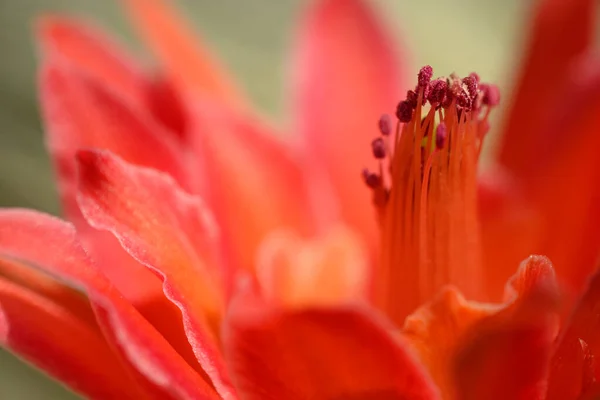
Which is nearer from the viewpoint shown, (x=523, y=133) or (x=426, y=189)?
(x=426, y=189)

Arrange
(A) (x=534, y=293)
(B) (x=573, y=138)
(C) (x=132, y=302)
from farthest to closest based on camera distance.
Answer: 1. (B) (x=573, y=138)
2. (C) (x=132, y=302)
3. (A) (x=534, y=293)

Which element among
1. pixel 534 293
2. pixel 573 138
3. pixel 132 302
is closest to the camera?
pixel 534 293

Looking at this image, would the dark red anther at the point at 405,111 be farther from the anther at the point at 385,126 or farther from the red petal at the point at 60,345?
the red petal at the point at 60,345

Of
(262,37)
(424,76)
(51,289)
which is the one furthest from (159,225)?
(262,37)

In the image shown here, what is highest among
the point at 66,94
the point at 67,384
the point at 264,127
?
the point at 264,127

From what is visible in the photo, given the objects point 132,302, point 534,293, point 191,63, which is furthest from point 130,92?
point 534,293

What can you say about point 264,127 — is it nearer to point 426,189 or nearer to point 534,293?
point 426,189

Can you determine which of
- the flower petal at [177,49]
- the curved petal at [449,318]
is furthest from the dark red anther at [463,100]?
the flower petal at [177,49]
